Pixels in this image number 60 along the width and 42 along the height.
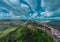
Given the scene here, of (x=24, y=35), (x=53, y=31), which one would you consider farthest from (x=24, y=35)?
(x=53, y=31)

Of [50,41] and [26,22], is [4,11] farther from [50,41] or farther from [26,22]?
[50,41]

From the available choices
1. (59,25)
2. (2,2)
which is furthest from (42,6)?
(2,2)

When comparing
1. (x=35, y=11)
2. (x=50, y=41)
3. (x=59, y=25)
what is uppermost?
(x=35, y=11)

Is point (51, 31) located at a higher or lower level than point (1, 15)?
lower

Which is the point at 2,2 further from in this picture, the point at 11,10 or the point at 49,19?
the point at 49,19

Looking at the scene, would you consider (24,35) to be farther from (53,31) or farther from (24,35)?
(53,31)

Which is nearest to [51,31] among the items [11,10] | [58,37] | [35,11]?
[58,37]
